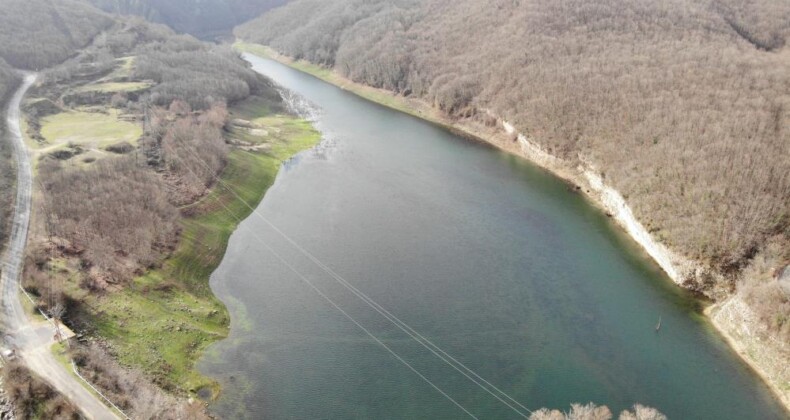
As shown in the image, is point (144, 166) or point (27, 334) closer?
point (27, 334)

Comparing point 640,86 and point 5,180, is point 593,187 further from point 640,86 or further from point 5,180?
point 5,180

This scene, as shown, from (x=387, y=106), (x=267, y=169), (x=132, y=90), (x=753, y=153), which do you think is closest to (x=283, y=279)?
(x=267, y=169)

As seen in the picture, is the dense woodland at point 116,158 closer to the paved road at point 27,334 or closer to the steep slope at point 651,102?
the paved road at point 27,334

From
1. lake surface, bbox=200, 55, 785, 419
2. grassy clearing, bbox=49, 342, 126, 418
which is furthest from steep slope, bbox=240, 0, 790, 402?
grassy clearing, bbox=49, 342, 126, 418

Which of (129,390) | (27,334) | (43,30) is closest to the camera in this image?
(129,390)

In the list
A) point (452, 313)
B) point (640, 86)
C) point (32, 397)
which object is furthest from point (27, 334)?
point (640, 86)

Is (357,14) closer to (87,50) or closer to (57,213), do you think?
(87,50)
